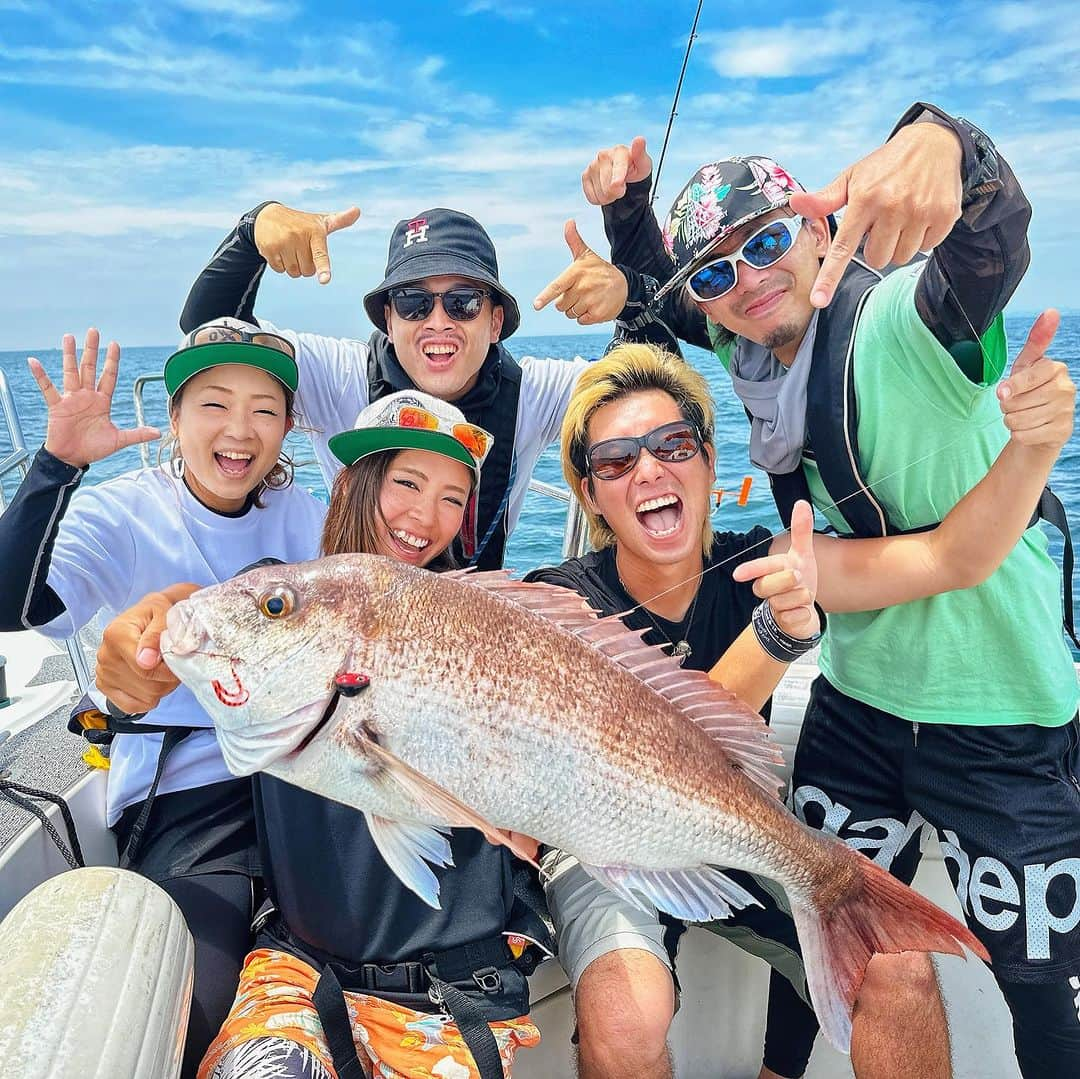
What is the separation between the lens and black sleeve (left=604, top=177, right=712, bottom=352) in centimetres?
327

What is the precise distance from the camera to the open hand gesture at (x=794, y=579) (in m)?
2.10

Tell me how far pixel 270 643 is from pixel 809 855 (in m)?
1.34

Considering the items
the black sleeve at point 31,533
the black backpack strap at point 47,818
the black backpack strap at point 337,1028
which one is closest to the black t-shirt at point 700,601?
the black backpack strap at point 337,1028

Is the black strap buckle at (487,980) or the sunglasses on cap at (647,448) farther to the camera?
the sunglasses on cap at (647,448)

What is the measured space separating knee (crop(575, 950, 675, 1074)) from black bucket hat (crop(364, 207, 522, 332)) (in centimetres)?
237

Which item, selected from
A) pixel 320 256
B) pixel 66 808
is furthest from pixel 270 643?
pixel 320 256

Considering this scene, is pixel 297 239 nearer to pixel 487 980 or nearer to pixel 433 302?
pixel 433 302

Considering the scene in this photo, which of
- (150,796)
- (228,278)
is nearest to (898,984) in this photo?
(150,796)

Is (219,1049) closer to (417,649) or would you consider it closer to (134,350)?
(417,649)

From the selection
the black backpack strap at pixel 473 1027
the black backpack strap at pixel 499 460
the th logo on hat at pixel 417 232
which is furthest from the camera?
the black backpack strap at pixel 499 460

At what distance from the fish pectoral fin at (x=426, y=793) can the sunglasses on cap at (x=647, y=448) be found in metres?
1.25

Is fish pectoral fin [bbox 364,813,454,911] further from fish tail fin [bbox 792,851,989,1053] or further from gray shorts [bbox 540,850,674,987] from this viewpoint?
fish tail fin [bbox 792,851,989,1053]

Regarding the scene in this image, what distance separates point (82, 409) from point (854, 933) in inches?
91.5

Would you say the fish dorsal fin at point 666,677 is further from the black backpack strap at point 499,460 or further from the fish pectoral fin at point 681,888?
the black backpack strap at point 499,460
